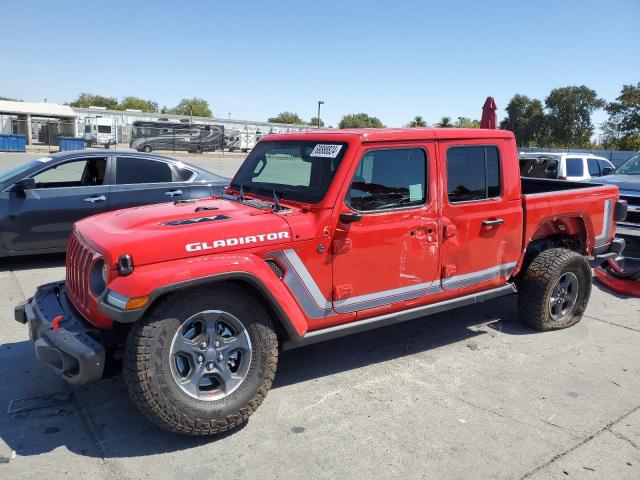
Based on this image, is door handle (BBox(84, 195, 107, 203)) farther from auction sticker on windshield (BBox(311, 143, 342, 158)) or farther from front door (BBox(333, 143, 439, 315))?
front door (BBox(333, 143, 439, 315))

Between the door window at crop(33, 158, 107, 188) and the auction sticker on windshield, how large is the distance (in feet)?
14.3

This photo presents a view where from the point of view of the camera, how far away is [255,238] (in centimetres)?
322

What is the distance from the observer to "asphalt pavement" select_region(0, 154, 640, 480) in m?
2.87

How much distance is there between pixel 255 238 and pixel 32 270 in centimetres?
483

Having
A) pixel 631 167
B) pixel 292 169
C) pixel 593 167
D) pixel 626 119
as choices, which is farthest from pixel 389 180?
pixel 626 119

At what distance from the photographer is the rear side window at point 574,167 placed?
39.6ft

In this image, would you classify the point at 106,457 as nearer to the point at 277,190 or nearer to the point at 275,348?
the point at 275,348

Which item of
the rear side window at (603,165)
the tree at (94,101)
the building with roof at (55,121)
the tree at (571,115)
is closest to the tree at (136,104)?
the tree at (94,101)

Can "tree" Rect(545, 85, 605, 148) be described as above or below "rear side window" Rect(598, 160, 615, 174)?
above

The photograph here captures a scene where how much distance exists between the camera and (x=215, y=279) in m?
2.97

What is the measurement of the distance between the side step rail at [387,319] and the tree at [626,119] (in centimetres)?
4269

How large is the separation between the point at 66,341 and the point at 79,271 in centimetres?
60

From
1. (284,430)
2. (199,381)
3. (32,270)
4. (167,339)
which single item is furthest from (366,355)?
(32,270)

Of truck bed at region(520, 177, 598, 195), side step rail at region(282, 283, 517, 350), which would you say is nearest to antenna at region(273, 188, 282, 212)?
side step rail at region(282, 283, 517, 350)
